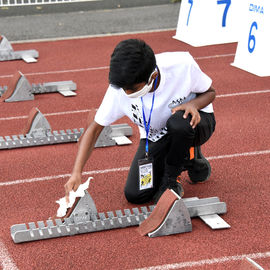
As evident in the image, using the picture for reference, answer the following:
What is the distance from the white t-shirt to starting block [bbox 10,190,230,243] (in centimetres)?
55

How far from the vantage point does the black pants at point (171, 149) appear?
4.03 m

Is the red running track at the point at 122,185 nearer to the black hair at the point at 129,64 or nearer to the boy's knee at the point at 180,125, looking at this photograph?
the boy's knee at the point at 180,125

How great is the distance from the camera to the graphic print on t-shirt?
4.09 m

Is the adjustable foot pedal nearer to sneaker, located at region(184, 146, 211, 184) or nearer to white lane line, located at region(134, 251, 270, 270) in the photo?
white lane line, located at region(134, 251, 270, 270)

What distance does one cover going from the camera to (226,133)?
19.4 ft

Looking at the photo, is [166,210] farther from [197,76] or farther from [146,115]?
[197,76]

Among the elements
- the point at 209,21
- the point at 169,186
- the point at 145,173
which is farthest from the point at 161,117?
the point at 209,21

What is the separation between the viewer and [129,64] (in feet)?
11.5

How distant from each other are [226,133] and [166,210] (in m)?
2.23

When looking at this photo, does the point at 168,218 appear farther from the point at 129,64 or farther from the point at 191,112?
the point at 129,64

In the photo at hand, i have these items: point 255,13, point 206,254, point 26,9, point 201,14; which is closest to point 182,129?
point 206,254

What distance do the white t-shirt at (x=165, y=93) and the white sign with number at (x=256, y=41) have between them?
147 inches

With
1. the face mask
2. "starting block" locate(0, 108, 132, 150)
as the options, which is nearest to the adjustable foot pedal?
the face mask

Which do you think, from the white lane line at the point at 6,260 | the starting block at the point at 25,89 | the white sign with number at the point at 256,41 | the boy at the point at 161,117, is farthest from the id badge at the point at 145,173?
the white sign with number at the point at 256,41
